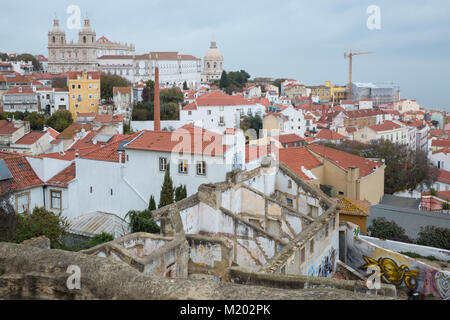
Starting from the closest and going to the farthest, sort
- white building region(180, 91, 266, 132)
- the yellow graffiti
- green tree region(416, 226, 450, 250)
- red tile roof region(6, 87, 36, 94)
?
the yellow graffiti, green tree region(416, 226, 450, 250), white building region(180, 91, 266, 132), red tile roof region(6, 87, 36, 94)

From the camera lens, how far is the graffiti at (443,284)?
13883 mm

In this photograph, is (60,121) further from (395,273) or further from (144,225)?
(395,273)

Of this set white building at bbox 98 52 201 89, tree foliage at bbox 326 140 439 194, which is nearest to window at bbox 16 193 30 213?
tree foliage at bbox 326 140 439 194

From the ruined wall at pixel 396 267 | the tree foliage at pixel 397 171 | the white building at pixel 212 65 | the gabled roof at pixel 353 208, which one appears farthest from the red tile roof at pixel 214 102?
the white building at pixel 212 65

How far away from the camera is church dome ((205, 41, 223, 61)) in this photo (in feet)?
475

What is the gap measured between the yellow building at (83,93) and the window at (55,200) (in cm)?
4777

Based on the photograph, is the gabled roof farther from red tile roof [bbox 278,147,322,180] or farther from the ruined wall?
red tile roof [bbox 278,147,322,180]

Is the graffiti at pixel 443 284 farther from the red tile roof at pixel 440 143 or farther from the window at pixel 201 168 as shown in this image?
the red tile roof at pixel 440 143

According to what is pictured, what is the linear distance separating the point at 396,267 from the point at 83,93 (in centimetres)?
6036

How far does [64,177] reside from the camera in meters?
21.7

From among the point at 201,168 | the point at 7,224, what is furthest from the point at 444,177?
the point at 7,224

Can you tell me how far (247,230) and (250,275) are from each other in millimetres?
4702

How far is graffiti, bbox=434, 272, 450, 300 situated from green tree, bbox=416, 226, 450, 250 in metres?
2.93

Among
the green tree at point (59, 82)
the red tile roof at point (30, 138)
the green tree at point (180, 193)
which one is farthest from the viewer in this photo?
the green tree at point (59, 82)
